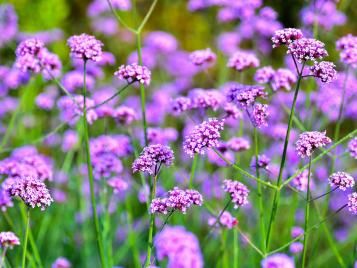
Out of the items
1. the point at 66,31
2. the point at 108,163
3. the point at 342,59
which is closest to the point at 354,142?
the point at 342,59

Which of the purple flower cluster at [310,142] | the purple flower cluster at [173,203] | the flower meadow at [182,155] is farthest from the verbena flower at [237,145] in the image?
the purple flower cluster at [173,203]

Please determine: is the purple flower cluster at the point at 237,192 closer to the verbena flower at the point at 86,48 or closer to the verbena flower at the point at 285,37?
the verbena flower at the point at 285,37

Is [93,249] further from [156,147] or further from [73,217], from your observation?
[156,147]

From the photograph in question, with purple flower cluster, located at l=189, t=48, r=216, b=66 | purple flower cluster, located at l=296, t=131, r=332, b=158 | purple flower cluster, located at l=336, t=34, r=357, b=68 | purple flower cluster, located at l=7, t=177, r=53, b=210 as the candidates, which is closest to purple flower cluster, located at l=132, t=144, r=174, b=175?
purple flower cluster, located at l=7, t=177, r=53, b=210

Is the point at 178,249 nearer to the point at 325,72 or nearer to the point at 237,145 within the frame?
the point at 237,145

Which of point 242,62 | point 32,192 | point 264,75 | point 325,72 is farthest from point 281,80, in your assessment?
point 32,192

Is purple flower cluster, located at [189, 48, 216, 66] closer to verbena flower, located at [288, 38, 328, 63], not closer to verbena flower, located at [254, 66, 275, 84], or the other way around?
verbena flower, located at [254, 66, 275, 84]

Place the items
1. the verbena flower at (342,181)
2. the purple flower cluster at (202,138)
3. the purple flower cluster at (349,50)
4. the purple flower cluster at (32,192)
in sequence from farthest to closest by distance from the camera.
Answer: the purple flower cluster at (349,50) < the verbena flower at (342,181) < the purple flower cluster at (202,138) < the purple flower cluster at (32,192)
